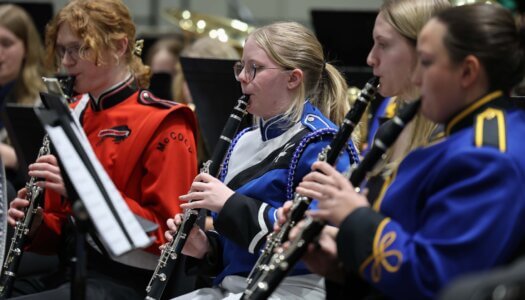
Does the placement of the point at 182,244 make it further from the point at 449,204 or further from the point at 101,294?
the point at 449,204

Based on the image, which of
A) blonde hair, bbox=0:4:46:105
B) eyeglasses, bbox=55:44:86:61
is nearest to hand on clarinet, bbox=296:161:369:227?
eyeglasses, bbox=55:44:86:61

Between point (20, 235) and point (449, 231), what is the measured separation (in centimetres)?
164

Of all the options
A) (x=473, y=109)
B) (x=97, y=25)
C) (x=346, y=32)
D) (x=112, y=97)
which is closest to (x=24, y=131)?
(x=112, y=97)

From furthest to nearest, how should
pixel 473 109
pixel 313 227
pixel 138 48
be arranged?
pixel 138 48, pixel 313 227, pixel 473 109

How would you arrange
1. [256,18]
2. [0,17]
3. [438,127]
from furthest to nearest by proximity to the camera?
[256,18]
[0,17]
[438,127]

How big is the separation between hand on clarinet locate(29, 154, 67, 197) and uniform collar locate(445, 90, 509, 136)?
4.02 feet

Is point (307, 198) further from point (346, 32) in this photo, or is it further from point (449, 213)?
point (346, 32)

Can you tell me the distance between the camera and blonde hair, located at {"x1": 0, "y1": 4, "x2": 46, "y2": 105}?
4.45 metres

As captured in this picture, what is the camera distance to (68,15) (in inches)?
118

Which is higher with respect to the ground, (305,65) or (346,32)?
(305,65)

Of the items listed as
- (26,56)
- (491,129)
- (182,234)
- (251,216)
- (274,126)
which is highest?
(491,129)

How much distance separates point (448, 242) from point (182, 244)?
3.49 feet

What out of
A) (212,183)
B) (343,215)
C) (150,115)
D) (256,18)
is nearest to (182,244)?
(212,183)

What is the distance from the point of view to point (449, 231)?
5.57 feet
